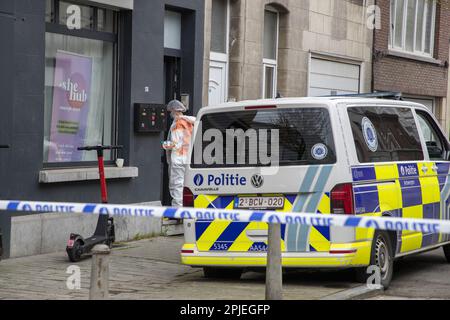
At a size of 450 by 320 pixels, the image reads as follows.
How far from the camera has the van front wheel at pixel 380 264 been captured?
9.36 m

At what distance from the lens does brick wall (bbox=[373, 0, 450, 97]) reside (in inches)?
845

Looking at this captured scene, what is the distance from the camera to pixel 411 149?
1041cm

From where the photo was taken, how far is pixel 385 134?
9.98 metres

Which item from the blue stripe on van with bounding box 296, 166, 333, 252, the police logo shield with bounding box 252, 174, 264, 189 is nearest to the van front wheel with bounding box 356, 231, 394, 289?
the blue stripe on van with bounding box 296, 166, 333, 252

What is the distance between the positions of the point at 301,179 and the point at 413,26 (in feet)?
50.1

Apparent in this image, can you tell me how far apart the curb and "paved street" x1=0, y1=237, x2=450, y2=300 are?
4.1 inches

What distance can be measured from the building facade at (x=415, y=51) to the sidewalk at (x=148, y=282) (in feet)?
37.5

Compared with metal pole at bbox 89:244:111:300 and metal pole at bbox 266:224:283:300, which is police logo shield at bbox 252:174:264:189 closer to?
metal pole at bbox 266:224:283:300

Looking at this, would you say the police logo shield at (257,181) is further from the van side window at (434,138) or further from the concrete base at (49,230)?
the concrete base at (49,230)

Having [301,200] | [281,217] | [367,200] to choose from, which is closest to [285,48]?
[367,200]

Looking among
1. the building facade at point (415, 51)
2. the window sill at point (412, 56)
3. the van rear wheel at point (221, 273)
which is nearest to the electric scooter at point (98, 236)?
the van rear wheel at point (221, 273)

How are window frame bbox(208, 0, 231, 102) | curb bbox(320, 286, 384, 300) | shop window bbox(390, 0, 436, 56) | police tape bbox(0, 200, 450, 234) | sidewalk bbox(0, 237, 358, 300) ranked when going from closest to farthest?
police tape bbox(0, 200, 450, 234) → curb bbox(320, 286, 384, 300) → sidewalk bbox(0, 237, 358, 300) → window frame bbox(208, 0, 231, 102) → shop window bbox(390, 0, 436, 56)

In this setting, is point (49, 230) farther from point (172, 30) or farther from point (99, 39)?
point (172, 30)
